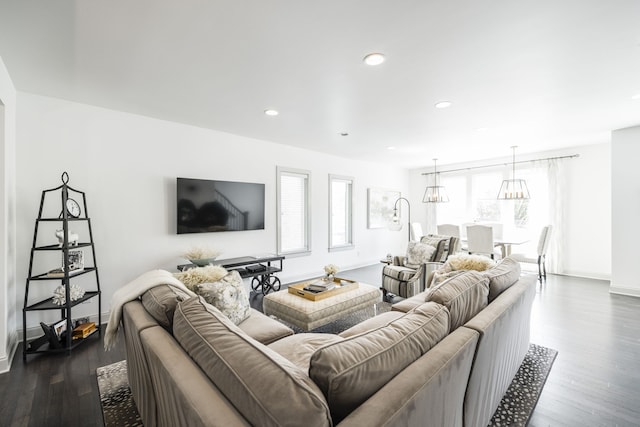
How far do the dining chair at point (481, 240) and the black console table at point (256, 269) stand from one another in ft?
11.7

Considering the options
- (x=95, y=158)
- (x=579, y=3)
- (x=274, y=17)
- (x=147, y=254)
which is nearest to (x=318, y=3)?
(x=274, y=17)

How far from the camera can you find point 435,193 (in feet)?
23.4

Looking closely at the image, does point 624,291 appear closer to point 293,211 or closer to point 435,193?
point 435,193

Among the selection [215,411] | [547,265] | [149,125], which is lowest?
[547,265]

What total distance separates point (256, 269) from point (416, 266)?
2405 millimetres

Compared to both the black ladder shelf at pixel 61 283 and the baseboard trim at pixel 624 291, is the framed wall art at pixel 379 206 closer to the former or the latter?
the baseboard trim at pixel 624 291

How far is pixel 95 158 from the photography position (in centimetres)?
327

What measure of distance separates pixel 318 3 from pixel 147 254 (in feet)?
11.2

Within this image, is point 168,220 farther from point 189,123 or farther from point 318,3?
point 318,3

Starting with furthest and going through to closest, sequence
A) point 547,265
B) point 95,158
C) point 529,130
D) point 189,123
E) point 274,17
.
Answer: point 547,265, point 529,130, point 189,123, point 95,158, point 274,17

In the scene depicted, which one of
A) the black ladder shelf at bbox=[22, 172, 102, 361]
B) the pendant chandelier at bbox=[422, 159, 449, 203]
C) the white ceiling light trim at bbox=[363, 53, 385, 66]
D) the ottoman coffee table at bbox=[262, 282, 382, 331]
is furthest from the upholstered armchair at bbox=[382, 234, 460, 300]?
the black ladder shelf at bbox=[22, 172, 102, 361]

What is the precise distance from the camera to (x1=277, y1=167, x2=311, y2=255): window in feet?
16.8

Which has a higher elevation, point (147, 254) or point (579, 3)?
point (579, 3)

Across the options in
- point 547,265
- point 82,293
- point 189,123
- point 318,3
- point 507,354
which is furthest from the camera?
point 547,265
